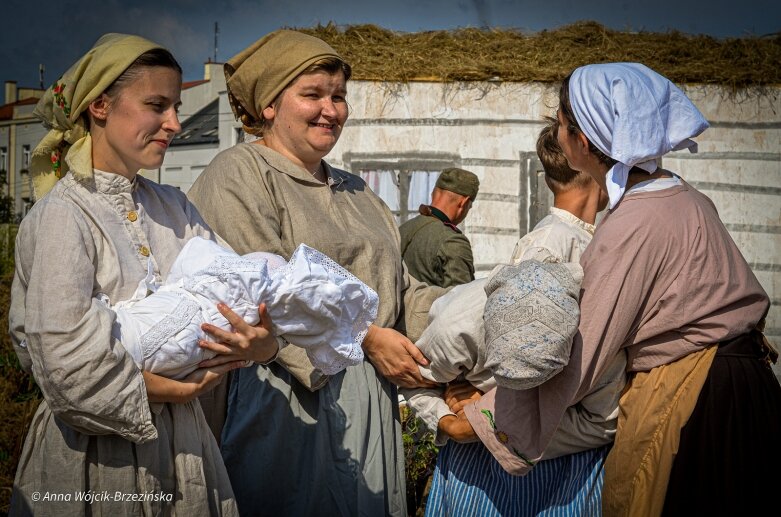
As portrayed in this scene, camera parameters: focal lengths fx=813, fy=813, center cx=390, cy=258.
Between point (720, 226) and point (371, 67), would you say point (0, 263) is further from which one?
point (720, 226)

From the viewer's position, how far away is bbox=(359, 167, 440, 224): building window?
9.13 metres

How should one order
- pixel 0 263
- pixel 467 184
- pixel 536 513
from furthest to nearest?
1. pixel 0 263
2. pixel 467 184
3. pixel 536 513

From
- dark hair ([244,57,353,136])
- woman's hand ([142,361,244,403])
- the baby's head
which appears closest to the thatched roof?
dark hair ([244,57,353,136])

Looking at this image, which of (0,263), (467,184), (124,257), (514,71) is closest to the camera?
(124,257)

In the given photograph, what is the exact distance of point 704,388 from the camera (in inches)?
93.0

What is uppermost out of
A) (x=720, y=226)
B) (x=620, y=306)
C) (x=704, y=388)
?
(x=720, y=226)

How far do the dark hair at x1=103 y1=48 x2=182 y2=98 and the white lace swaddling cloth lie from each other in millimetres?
502

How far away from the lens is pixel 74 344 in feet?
6.77

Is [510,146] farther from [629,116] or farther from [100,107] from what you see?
[100,107]

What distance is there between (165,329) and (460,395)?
45.5 inches

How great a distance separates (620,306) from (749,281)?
0.41m

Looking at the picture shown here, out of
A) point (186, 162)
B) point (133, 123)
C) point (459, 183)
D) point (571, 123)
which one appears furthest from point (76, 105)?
point (186, 162)

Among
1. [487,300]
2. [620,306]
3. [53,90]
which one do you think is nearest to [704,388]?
[620,306]

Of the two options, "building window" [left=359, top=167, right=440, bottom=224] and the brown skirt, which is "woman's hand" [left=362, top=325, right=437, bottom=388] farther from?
"building window" [left=359, top=167, right=440, bottom=224]
